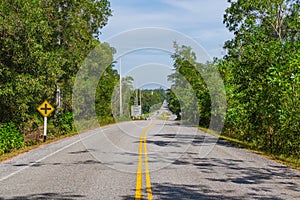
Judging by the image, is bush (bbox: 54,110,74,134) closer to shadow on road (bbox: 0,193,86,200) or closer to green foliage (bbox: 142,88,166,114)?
shadow on road (bbox: 0,193,86,200)

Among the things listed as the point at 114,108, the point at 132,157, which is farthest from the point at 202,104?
the point at 132,157

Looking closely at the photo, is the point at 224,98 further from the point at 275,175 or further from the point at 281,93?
the point at 275,175

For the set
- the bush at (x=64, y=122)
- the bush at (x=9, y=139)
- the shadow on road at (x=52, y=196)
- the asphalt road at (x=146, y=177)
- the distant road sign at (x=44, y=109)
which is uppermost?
the distant road sign at (x=44, y=109)

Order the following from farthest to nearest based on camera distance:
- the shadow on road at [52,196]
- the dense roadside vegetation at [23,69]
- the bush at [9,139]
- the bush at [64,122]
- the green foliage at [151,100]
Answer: the green foliage at [151,100]
the bush at [64,122]
the dense roadside vegetation at [23,69]
the bush at [9,139]
the shadow on road at [52,196]

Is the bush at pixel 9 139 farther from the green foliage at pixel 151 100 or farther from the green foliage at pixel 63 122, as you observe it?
the green foliage at pixel 151 100

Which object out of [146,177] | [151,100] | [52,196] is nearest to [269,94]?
[146,177]

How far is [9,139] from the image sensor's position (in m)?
20.4

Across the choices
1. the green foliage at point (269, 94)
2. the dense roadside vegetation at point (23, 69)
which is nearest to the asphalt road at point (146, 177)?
the green foliage at point (269, 94)

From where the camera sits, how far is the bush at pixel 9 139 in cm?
1949

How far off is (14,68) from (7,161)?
10081 mm

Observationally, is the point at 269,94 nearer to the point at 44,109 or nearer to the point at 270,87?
the point at 270,87

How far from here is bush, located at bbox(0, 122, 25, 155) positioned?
19.5 m

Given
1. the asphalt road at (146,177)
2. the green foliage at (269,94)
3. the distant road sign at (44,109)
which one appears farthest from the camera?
the distant road sign at (44,109)

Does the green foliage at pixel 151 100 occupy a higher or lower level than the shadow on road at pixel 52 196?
higher
